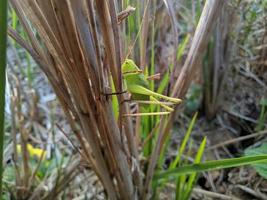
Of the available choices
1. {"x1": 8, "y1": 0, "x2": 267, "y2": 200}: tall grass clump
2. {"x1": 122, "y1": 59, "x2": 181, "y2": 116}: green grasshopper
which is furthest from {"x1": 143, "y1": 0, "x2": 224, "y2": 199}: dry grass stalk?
{"x1": 122, "y1": 59, "x2": 181, "y2": 116}: green grasshopper

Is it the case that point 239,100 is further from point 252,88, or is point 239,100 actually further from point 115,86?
point 115,86

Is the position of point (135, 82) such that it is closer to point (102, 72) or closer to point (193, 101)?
point (102, 72)

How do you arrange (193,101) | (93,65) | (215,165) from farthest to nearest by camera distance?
(193,101)
(215,165)
(93,65)

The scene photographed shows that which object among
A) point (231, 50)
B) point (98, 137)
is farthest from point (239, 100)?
point (98, 137)

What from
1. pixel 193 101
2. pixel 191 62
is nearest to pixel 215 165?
pixel 191 62

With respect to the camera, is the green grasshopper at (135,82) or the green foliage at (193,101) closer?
the green grasshopper at (135,82)

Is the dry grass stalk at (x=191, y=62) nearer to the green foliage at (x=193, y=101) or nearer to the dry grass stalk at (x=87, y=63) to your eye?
the dry grass stalk at (x=87, y=63)

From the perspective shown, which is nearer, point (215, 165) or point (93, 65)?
point (93, 65)

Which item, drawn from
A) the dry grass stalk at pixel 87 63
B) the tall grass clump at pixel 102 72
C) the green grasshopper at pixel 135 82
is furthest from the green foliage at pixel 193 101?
the green grasshopper at pixel 135 82
